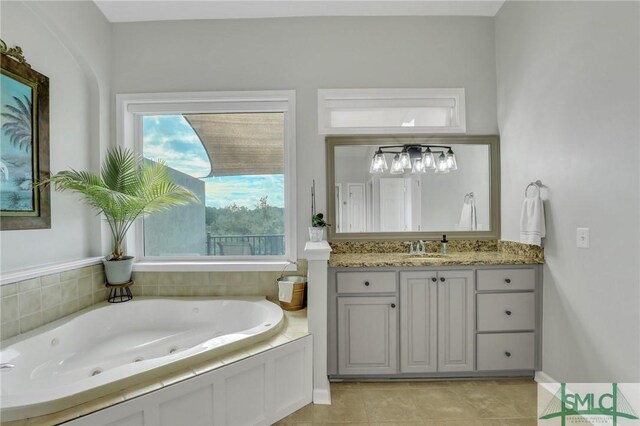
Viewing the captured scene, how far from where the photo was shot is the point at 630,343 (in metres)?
1.48

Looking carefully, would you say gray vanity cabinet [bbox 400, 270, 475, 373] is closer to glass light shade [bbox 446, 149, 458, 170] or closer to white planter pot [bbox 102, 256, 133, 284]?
→ glass light shade [bbox 446, 149, 458, 170]

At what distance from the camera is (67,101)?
2.20 metres

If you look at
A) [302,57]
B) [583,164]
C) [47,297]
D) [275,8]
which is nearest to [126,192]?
[47,297]

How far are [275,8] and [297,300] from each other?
7.60 feet

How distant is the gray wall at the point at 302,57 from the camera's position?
253 cm

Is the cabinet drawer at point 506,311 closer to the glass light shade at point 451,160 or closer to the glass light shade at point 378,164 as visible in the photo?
the glass light shade at point 451,160

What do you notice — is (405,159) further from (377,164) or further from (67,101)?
(67,101)

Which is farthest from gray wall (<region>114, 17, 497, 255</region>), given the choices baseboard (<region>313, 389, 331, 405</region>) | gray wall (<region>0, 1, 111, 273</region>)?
baseboard (<region>313, 389, 331, 405</region>)

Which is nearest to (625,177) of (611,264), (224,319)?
(611,264)

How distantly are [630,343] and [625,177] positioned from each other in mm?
814

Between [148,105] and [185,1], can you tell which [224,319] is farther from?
[185,1]

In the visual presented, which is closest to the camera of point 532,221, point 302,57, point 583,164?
point 583,164

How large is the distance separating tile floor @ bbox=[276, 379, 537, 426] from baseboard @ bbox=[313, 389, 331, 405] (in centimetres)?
3

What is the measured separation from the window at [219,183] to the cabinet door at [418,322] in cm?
109
